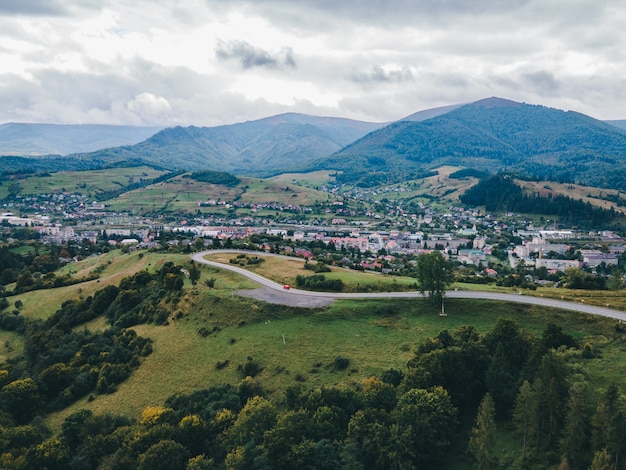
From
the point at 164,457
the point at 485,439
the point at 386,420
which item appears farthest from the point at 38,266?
the point at 485,439

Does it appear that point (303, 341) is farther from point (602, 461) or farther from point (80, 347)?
point (80, 347)

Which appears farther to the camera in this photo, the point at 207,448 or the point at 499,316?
the point at 499,316

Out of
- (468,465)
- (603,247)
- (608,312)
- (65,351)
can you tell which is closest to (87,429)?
(65,351)

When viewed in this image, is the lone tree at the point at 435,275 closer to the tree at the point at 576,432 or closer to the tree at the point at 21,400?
the tree at the point at 576,432

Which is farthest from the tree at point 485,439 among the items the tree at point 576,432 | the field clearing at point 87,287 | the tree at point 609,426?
the field clearing at point 87,287

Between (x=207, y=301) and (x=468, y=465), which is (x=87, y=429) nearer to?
(x=207, y=301)
